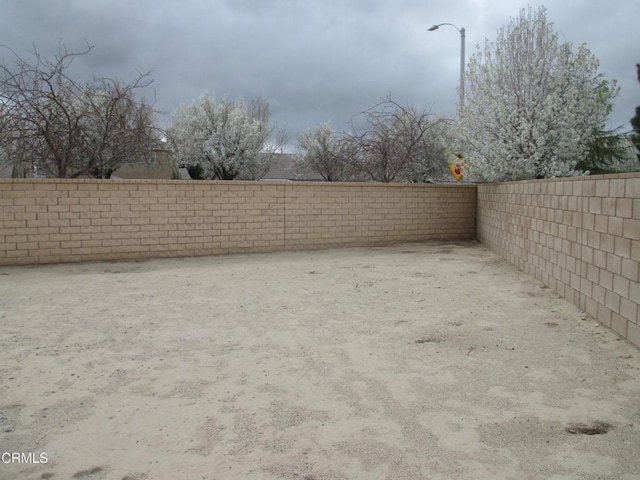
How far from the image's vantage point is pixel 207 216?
11.7 m

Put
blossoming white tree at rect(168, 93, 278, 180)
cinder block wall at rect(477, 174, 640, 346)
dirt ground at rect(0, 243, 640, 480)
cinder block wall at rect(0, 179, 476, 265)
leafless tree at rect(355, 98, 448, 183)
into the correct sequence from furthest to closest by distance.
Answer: blossoming white tree at rect(168, 93, 278, 180) → leafless tree at rect(355, 98, 448, 183) → cinder block wall at rect(0, 179, 476, 265) → cinder block wall at rect(477, 174, 640, 346) → dirt ground at rect(0, 243, 640, 480)

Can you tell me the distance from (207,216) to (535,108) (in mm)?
8061

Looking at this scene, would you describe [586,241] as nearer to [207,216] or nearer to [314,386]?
[314,386]

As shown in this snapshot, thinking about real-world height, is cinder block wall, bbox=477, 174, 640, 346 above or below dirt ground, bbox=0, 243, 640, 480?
above

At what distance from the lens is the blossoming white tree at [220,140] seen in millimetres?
26656

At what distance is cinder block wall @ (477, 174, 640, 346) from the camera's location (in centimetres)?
508

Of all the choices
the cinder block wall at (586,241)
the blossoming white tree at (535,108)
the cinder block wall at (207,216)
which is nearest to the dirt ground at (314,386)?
the cinder block wall at (586,241)

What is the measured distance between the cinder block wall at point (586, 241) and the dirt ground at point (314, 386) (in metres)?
0.31

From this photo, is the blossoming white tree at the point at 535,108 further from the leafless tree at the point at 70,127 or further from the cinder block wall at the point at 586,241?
the leafless tree at the point at 70,127

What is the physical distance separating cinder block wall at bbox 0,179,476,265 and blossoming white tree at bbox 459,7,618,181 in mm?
2055

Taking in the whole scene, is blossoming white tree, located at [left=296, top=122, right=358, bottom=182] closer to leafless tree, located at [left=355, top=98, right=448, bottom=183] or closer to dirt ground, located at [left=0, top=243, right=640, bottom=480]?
leafless tree, located at [left=355, top=98, right=448, bottom=183]

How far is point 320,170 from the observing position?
25.9m

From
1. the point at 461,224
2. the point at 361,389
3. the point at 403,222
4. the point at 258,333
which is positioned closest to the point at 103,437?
the point at 361,389

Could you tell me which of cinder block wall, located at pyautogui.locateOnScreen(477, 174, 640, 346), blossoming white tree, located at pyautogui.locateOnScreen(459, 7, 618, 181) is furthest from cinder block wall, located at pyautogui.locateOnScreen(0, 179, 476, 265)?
cinder block wall, located at pyautogui.locateOnScreen(477, 174, 640, 346)
